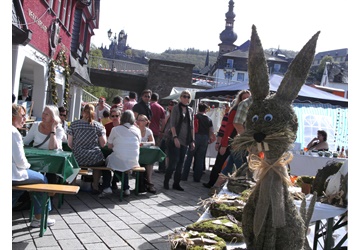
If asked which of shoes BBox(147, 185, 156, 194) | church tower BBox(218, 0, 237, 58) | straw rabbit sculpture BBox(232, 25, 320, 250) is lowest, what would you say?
shoes BBox(147, 185, 156, 194)

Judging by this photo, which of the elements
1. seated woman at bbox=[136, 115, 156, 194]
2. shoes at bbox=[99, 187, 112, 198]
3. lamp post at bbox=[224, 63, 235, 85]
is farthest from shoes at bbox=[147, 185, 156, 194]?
lamp post at bbox=[224, 63, 235, 85]

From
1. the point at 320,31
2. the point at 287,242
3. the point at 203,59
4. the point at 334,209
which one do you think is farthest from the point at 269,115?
the point at 203,59

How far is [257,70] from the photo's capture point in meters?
2.35

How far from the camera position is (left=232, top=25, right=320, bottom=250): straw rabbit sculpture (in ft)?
7.37

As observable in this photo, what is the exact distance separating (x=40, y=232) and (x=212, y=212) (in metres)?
2.10

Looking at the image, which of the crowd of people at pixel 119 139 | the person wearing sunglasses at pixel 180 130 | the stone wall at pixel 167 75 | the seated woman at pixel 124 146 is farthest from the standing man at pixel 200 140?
the stone wall at pixel 167 75

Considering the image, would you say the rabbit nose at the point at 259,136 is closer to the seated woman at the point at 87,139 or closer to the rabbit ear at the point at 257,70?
the rabbit ear at the point at 257,70

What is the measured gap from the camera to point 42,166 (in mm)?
5246

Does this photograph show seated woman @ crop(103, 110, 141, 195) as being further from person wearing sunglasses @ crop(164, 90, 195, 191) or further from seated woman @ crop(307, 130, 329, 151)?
seated woman @ crop(307, 130, 329, 151)

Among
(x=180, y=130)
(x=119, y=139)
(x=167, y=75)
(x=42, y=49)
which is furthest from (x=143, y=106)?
(x=167, y=75)

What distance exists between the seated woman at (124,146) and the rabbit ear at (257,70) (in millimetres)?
4510

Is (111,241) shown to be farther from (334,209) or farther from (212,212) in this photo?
(334,209)

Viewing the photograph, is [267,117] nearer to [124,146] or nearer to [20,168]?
[20,168]

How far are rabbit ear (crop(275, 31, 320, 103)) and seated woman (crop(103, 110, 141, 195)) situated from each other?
181 inches
